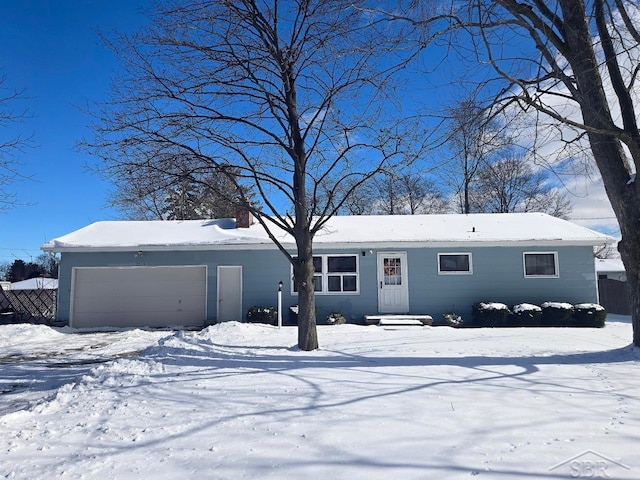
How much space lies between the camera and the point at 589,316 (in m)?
14.7

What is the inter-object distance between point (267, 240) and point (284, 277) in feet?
4.54

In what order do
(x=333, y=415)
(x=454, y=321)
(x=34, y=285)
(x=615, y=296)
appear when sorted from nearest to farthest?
1. (x=333, y=415)
2. (x=454, y=321)
3. (x=615, y=296)
4. (x=34, y=285)

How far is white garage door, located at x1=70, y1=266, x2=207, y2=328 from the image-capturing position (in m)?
16.3

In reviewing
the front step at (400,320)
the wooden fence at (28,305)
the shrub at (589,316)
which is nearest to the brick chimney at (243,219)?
the front step at (400,320)

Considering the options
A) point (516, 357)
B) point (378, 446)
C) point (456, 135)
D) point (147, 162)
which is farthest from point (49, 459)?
point (456, 135)

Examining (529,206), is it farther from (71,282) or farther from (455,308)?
(71,282)

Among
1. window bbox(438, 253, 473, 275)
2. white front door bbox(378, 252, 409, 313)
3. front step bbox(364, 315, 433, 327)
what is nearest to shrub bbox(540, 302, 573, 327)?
window bbox(438, 253, 473, 275)

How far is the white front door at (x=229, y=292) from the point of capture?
52.9 feet

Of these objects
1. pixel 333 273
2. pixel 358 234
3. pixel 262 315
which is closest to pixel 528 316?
pixel 358 234

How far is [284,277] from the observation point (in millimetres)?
15766

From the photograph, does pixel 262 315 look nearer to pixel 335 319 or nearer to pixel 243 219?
pixel 335 319

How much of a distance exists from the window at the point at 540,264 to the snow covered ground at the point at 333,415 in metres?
7.43

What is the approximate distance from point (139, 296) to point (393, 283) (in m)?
8.96

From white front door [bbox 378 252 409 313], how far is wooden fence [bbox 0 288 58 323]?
38.5 feet
